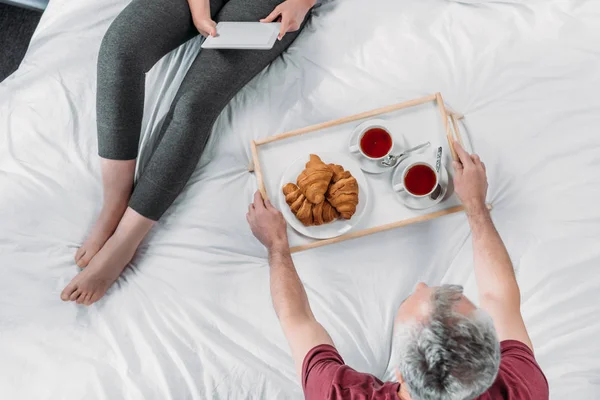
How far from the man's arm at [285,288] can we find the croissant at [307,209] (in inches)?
1.4

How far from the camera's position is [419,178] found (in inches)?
39.9

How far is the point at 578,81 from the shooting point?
111 cm

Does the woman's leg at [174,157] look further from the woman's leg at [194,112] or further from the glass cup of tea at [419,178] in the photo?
the glass cup of tea at [419,178]

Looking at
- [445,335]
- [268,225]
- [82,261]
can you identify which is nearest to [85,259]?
[82,261]

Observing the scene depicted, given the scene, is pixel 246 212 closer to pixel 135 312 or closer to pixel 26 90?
pixel 135 312

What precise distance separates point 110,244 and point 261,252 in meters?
0.32

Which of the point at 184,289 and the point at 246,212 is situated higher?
the point at 246,212

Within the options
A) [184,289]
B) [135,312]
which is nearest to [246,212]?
[184,289]

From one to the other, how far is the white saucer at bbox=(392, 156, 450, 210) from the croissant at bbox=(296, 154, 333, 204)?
0.14 meters

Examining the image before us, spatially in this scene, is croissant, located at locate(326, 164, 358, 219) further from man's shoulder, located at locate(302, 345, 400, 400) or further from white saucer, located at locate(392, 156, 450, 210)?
man's shoulder, located at locate(302, 345, 400, 400)

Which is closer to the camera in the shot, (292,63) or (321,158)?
(321,158)

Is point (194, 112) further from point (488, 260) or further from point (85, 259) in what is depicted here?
point (488, 260)

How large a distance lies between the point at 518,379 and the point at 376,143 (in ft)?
1.64

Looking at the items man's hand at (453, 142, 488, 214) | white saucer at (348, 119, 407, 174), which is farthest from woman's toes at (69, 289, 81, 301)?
man's hand at (453, 142, 488, 214)
